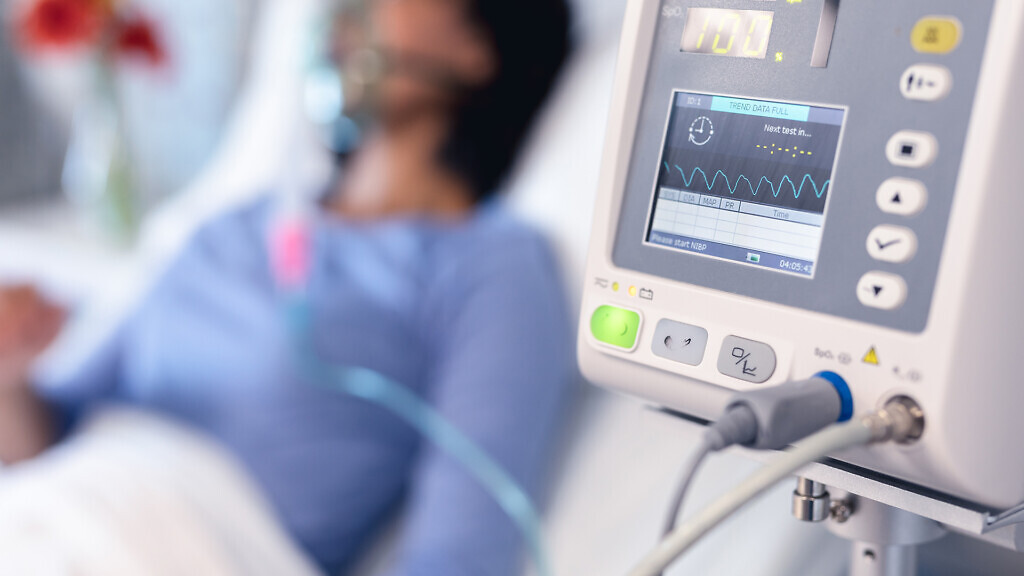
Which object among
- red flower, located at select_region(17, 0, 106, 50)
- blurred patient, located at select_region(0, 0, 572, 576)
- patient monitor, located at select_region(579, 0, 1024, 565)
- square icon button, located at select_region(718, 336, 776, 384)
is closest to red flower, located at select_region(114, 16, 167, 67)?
red flower, located at select_region(17, 0, 106, 50)

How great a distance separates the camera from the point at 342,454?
1.22 m

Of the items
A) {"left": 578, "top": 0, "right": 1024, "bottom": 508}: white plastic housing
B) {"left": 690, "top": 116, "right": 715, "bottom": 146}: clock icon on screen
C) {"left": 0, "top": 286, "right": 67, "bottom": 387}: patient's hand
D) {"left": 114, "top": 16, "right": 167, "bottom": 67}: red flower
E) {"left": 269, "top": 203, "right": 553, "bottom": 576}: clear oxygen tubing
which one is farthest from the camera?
{"left": 114, "top": 16, "right": 167, "bottom": 67}: red flower

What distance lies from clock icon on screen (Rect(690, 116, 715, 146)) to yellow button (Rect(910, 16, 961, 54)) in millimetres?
112

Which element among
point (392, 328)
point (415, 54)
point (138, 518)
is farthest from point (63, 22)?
point (138, 518)

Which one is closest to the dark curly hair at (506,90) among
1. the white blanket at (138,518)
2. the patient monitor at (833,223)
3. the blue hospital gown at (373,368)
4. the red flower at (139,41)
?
the blue hospital gown at (373,368)

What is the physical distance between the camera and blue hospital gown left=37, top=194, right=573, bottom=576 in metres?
1.10

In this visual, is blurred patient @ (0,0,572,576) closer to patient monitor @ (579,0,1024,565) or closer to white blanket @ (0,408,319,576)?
white blanket @ (0,408,319,576)

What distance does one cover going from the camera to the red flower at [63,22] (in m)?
1.78

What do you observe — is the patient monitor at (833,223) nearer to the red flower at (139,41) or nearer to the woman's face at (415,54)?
the woman's face at (415,54)

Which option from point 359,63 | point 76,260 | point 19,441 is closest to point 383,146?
point 359,63

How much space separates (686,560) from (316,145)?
1111mm

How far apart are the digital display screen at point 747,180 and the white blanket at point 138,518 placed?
0.75 meters

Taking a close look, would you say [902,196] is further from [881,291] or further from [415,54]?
[415,54]

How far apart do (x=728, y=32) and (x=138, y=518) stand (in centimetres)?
87
